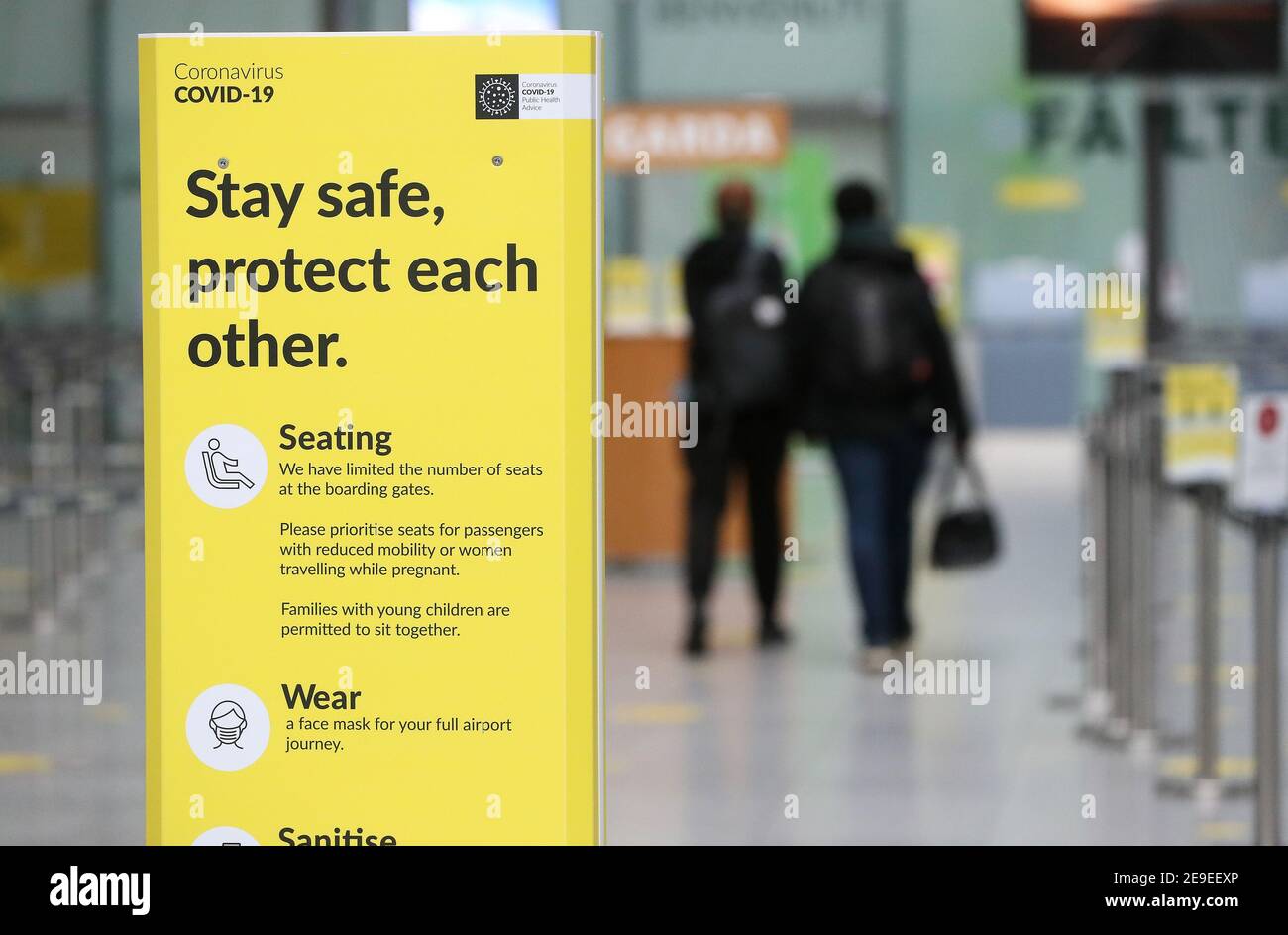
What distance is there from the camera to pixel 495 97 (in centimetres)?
322

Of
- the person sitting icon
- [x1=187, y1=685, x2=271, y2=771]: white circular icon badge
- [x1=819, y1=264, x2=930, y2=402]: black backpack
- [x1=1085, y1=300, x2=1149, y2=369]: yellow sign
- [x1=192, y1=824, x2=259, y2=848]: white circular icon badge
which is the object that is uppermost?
[x1=1085, y1=300, x2=1149, y2=369]: yellow sign

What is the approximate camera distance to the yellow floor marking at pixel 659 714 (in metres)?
7.56

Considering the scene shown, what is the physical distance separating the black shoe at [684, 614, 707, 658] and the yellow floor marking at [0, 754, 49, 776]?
280 centimetres

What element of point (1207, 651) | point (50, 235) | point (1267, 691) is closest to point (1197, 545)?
point (1207, 651)

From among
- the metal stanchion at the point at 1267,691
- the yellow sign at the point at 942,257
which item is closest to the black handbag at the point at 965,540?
the metal stanchion at the point at 1267,691

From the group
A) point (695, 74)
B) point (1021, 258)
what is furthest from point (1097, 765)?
point (1021, 258)

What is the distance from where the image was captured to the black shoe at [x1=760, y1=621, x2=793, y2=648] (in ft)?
29.9

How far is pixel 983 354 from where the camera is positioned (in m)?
19.5

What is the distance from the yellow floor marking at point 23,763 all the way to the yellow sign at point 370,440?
11.8ft

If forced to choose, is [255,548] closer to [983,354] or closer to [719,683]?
[719,683]

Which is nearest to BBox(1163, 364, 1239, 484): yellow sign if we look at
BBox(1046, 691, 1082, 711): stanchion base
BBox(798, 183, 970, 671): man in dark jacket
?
BBox(1046, 691, 1082, 711): stanchion base

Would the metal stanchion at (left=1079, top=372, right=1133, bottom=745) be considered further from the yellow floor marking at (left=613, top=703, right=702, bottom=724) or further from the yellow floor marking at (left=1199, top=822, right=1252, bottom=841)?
the yellow floor marking at (left=613, top=703, right=702, bottom=724)

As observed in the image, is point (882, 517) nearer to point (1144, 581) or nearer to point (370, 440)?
point (1144, 581)

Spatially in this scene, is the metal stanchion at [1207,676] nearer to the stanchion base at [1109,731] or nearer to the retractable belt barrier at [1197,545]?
the retractable belt barrier at [1197,545]
